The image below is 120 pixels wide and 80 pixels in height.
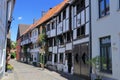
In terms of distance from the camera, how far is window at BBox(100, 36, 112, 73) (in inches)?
711

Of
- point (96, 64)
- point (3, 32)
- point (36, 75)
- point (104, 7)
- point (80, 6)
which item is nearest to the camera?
point (96, 64)

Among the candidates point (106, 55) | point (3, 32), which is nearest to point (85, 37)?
point (106, 55)

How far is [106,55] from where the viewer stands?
18.5 m

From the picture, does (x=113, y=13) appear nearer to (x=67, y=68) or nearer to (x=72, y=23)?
(x=72, y=23)

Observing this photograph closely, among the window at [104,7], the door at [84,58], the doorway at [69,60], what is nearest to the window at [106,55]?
the window at [104,7]

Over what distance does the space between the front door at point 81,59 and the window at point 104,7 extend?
4.12m

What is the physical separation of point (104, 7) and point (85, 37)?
4.98 m

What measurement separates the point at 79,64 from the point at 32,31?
111 feet

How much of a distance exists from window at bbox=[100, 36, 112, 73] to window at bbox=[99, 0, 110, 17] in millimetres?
1795

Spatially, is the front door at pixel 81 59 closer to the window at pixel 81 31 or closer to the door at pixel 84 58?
the door at pixel 84 58

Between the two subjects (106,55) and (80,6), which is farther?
(80,6)

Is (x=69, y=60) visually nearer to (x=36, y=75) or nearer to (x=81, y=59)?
(x=36, y=75)

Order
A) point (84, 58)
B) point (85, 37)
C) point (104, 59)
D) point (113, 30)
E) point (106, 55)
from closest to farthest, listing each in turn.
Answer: point (113, 30)
point (104, 59)
point (106, 55)
point (85, 37)
point (84, 58)

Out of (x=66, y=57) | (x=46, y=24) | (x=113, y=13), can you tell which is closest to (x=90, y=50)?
(x=113, y=13)
